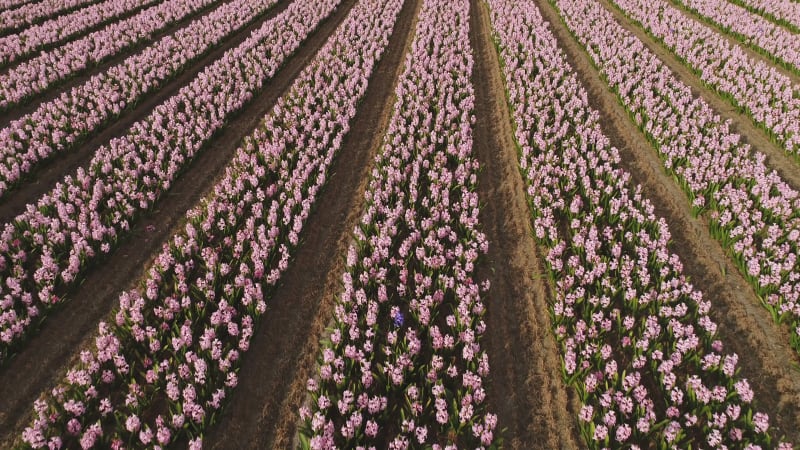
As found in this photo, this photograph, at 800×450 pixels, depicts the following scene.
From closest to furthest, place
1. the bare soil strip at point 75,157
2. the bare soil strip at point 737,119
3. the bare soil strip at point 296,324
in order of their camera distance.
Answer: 1. the bare soil strip at point 296,324
2. the bare soil strip at point 75,157
3. the bare soil strip at point 737,119

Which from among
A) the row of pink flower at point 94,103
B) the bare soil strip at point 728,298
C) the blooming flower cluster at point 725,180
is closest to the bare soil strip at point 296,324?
the bare soil strip at point 728,298

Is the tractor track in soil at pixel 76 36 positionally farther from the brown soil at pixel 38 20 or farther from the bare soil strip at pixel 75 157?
the bare soil strip at pixel 75 157

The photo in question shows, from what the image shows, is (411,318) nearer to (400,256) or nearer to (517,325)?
(400,256)

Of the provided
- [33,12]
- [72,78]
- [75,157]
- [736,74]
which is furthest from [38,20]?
[736,74]

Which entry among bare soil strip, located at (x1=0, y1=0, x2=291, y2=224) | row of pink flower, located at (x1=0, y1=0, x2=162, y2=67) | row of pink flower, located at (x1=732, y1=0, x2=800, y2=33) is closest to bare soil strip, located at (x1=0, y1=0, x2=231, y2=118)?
row of pink flower, located at (x1=0, y1=0, x2=162, y2=67)

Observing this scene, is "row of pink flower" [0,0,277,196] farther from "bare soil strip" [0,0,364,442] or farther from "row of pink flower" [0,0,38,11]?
"row of pink flower" [0,0,38,11]

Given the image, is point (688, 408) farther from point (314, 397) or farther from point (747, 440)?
point (314, 397)

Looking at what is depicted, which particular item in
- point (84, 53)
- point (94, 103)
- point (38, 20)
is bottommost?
point (94, 103)
